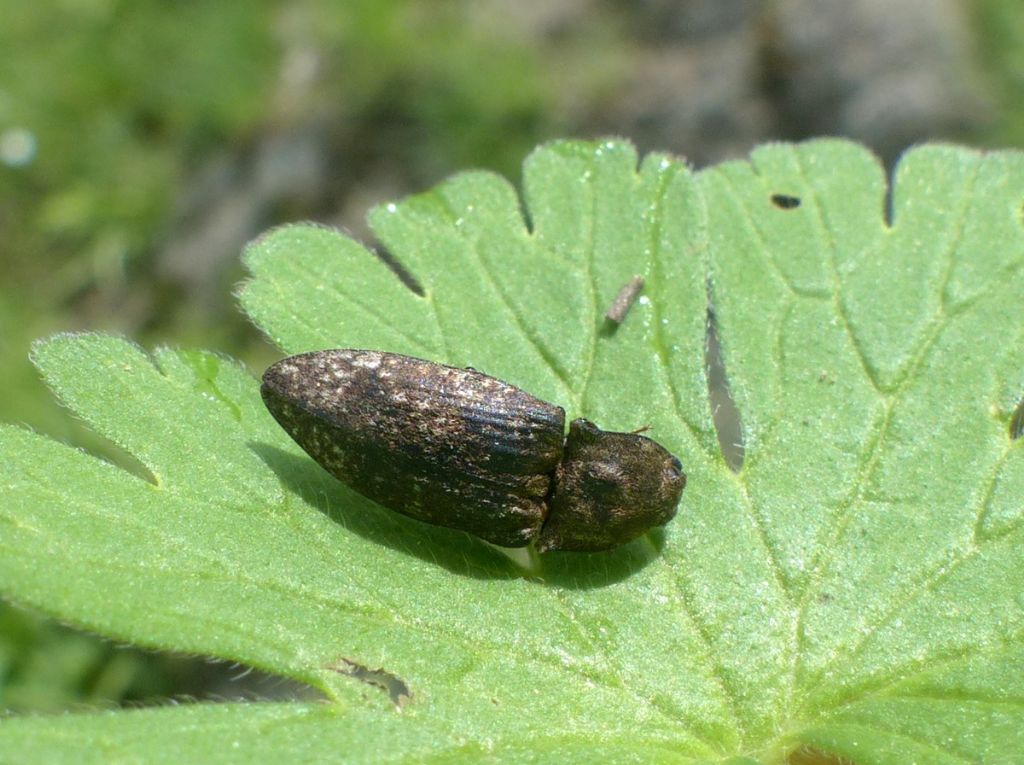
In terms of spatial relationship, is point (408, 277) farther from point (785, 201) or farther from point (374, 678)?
point (374, 678)

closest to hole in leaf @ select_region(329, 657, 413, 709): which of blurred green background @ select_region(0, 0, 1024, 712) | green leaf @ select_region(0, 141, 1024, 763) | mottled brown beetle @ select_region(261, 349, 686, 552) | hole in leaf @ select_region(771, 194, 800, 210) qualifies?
green leaf @ select_region(0, 141, 1024, 763)

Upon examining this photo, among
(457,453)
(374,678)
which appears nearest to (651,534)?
(457,453)

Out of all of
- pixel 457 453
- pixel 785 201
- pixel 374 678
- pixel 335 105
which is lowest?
pixel 374 678

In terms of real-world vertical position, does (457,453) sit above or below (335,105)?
below

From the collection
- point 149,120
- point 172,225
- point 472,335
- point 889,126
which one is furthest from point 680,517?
point 149,120

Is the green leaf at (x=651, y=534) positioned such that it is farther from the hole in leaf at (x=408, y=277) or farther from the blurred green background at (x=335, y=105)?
the blurred green background at (x=335, y=105)

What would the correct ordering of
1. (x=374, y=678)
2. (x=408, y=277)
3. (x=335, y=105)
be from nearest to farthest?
(x=374, y=678) < (x=408, y=277) < (x=335, y=105)

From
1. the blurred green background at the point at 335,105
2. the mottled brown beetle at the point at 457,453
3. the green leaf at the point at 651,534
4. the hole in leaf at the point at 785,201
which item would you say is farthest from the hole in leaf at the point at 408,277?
the blurred green background at the point at 335,105
